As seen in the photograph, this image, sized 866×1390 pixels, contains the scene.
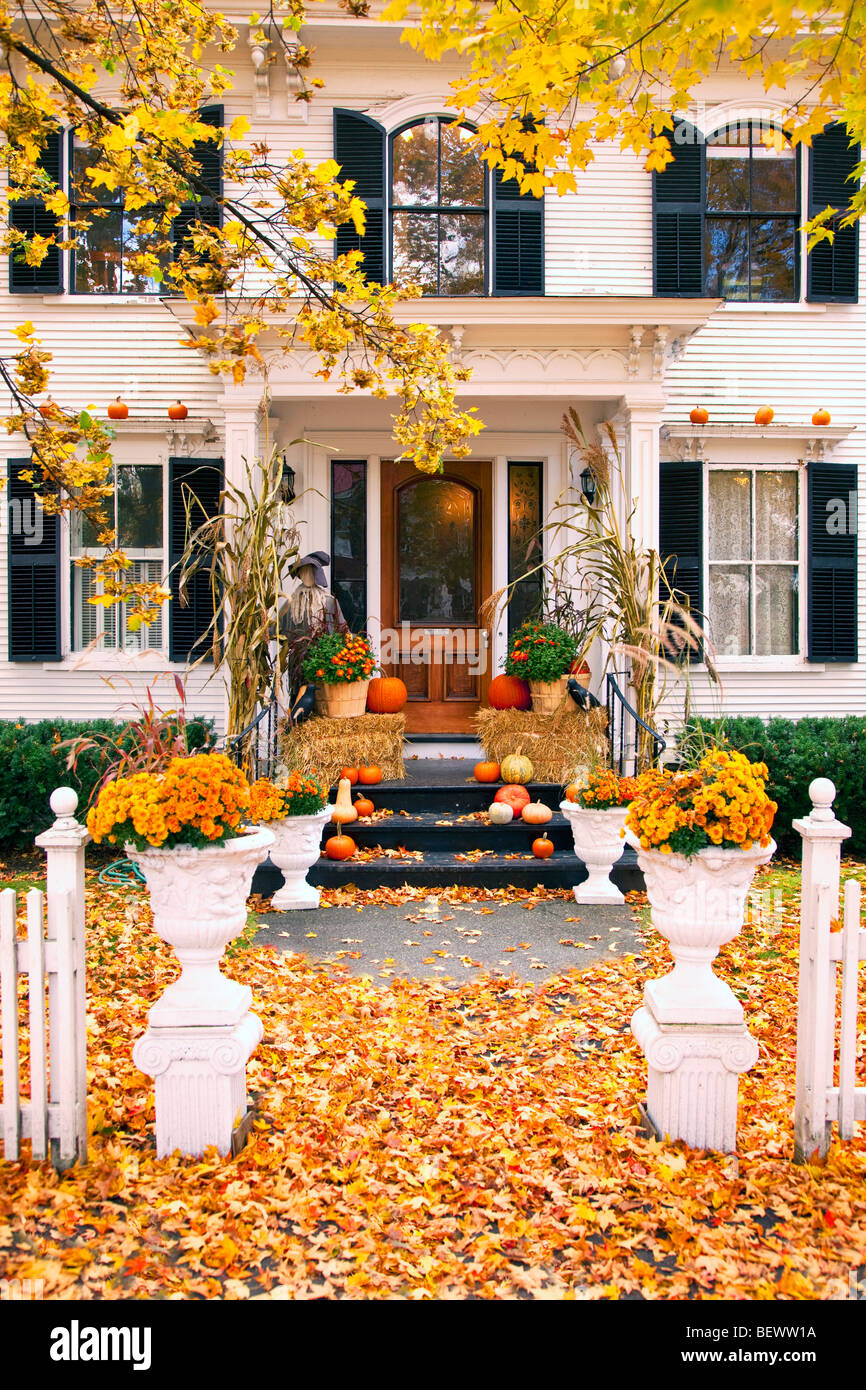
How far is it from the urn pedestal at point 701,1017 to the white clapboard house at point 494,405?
5382 mm

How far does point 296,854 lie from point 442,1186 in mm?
3057

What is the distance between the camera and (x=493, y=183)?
7.93 meters

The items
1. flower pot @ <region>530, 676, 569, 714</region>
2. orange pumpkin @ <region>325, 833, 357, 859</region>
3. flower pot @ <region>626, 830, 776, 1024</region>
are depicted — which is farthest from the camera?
flower pot @ <region>530, 676, 569, 714</region>

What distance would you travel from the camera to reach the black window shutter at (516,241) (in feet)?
26.1

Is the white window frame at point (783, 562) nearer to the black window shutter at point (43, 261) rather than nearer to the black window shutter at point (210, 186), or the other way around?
the black window shutter at point (210, 186)

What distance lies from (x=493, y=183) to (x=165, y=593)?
19.2ft

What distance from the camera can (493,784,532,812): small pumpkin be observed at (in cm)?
655

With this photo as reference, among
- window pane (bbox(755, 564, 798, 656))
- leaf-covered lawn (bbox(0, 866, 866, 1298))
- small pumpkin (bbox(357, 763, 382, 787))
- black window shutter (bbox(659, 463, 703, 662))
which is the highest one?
black window shutter (bbox(659, 463, 703, 662))

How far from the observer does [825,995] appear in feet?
9.33

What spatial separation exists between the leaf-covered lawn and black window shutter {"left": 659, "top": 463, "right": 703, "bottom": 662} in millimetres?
4811

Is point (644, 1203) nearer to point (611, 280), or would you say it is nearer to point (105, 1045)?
point (105, 1045)

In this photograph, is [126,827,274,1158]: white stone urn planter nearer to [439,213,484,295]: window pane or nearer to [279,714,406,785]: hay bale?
[279,714,406,785]: hay bale

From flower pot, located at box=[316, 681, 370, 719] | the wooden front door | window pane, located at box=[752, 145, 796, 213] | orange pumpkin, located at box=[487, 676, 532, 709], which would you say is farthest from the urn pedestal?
window pane, located at box=[752, 145, 796, 213]

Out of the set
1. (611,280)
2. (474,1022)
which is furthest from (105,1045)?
(611,280)
